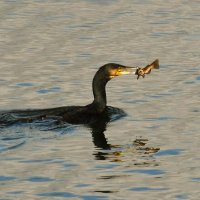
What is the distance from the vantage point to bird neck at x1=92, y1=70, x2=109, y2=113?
1107 inches

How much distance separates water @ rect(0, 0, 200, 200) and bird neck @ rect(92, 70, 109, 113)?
59 centimetres

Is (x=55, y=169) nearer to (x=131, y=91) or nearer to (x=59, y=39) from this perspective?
(x=131, y=91)

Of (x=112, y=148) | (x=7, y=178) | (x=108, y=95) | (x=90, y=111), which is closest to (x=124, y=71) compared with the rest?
(x=90, y=111)

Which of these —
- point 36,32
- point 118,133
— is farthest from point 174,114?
point 36,32

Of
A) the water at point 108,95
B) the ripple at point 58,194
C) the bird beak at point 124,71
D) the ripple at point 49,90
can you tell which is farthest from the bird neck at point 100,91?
the ripple at point 58,194

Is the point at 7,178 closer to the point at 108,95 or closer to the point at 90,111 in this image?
the point at 90,111

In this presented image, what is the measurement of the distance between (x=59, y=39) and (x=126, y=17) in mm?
4121

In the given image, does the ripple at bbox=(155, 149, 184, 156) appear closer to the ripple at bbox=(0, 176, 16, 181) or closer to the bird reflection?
the bird reflection

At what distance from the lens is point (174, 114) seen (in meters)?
27.5

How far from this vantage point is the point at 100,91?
28.2m

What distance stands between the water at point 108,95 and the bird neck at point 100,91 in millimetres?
595

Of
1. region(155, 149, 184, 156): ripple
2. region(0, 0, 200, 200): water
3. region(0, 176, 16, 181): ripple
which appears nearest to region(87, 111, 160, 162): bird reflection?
region(0, 0, 200, 200): water

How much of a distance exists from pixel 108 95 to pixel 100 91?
Answer: 2245 mm

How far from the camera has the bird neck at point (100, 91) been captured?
28125mm
